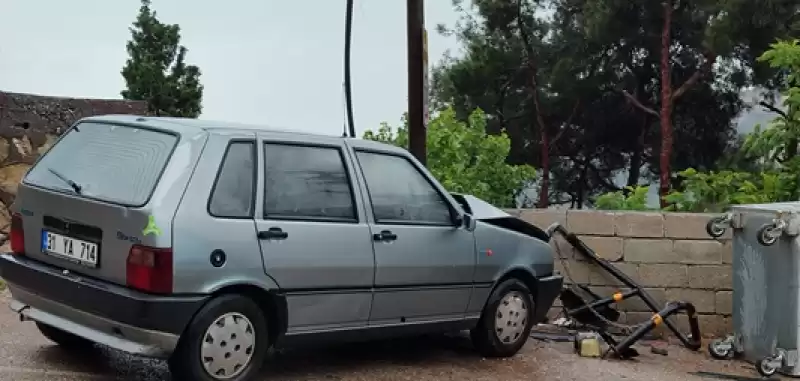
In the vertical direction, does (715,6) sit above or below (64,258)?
above

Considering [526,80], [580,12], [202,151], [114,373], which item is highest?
[580,12]

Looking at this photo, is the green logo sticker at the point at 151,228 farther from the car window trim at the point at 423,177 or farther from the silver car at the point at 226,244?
the car window trim at the point at 423,177

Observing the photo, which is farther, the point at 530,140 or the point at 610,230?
the point at 530,140

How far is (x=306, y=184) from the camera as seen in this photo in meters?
5.64

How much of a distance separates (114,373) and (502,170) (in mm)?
9072

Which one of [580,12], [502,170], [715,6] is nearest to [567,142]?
[580,12]

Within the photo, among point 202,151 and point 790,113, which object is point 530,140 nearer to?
point 790,113

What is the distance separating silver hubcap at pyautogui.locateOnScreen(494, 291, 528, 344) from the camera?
22.5 ft

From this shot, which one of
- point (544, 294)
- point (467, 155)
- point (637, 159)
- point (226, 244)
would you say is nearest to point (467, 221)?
point (544, 294)

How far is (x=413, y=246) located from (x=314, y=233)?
0.86 meters

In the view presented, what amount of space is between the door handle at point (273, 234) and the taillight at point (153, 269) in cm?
61

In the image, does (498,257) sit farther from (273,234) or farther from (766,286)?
(766,286)

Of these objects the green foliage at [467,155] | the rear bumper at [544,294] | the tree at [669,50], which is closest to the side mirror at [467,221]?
the rear bumper at [544,294]

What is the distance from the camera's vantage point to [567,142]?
24.4 m
